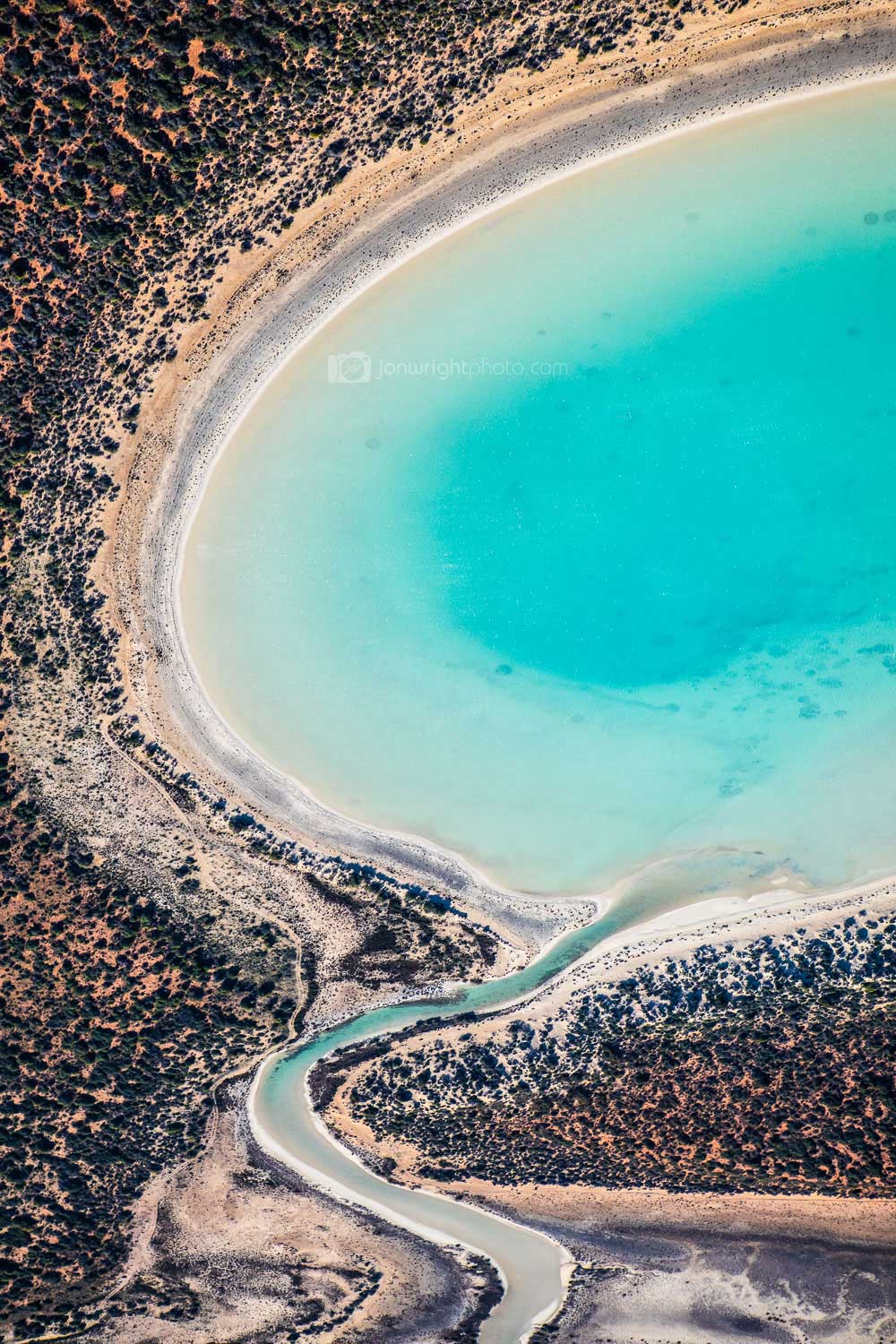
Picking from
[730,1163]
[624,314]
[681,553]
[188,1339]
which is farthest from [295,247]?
[188,1339]

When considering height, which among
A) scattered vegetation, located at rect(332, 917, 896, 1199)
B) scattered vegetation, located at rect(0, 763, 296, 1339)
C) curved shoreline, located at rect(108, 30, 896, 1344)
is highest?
curved shoreline, located at rect(108, 30, 896, 1344)

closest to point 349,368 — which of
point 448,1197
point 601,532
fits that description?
point 601,532

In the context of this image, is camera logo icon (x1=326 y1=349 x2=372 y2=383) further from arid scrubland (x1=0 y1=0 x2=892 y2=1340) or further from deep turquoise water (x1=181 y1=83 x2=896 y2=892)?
arid scrubland (x1=0 y1=0 x2=892 y2=1340)

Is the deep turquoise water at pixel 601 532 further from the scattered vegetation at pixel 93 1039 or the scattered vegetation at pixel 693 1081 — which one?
the scattered vegetation at pixel 93 1039

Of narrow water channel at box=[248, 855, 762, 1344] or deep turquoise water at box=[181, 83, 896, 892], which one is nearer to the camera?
deep turquoise water at box=[181, 83, 896, 892]

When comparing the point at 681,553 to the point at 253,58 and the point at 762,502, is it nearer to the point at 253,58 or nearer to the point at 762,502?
the point at 762,502

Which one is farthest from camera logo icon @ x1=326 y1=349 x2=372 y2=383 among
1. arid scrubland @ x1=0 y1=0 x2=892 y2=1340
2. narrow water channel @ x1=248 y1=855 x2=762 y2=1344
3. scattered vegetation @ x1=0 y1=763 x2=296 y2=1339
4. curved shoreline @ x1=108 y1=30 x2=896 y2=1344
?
narrow water channel @ x1=248 y1=855 x2=762 y2=1344

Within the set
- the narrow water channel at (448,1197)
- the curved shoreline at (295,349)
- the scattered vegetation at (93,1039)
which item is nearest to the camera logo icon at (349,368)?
the curved shoreline at (295,349)
